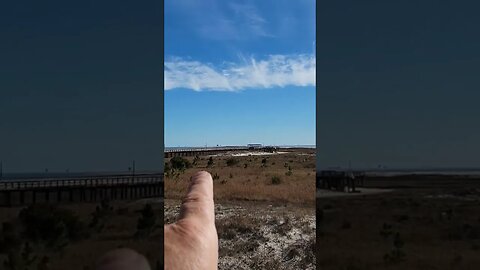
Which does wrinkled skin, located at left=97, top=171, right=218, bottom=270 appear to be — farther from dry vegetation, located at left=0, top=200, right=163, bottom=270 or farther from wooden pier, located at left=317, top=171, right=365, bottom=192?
dry vegetation, located at left=0, top=200, right=163, bottom=270

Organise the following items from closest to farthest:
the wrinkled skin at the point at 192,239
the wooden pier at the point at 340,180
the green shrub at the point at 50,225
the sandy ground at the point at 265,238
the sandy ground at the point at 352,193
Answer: the wrinkled skin at the point at 192,239, the wooden pier at the point at 340,180, the sandy ground at the point at 352,193, the green shrub at the point at 50,225, the sandy ground at the point at 265,238

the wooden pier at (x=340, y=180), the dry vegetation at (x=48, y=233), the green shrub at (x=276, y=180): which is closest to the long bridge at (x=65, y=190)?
the dry vegetation at (x=48, y=233)

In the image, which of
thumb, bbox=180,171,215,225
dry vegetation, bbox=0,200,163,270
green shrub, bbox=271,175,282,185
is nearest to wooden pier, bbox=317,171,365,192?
dry vegetation, bbox=0,200,163,270

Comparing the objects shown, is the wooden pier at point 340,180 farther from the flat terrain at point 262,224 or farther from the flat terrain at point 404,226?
the flat terrain at point 262,224

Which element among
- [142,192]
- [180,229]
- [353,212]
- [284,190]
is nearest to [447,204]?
[353,212]

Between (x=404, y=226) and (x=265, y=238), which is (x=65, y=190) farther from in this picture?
(x=265, y=238)

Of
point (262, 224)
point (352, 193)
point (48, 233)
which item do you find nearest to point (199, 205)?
point (352, 193)
